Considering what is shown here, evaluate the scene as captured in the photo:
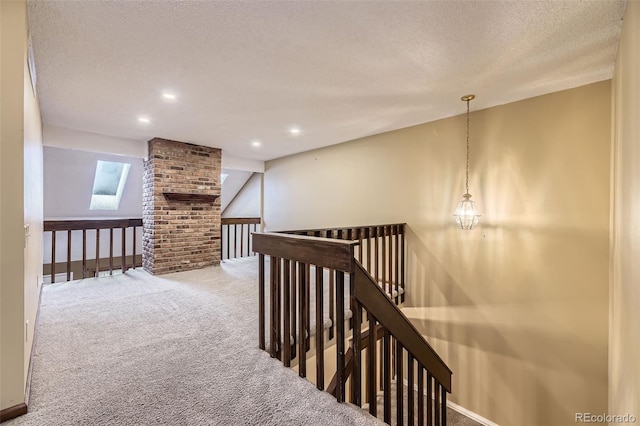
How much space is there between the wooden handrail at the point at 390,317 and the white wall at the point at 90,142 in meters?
4.82

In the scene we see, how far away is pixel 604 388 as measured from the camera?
2.66 m

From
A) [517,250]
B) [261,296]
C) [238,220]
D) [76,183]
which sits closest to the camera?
[261,296]

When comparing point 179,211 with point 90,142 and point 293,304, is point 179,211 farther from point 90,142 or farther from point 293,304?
point 293,304

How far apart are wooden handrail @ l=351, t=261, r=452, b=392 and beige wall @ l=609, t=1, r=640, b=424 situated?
1160 mm

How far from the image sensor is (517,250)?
10.2 feet

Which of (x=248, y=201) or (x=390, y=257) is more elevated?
(x=248, y=201)

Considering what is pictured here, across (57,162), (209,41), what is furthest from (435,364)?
(57,162)

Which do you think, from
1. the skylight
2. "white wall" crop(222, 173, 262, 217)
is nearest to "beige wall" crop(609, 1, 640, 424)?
"white wall" crop(222, 173, 262, 217)

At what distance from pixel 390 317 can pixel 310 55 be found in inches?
80.5

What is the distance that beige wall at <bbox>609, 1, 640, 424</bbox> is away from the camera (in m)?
1.47

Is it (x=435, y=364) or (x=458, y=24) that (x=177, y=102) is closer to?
(x=458, y=24)

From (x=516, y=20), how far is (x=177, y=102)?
10.4 ft

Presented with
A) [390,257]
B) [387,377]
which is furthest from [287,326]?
[390,257]

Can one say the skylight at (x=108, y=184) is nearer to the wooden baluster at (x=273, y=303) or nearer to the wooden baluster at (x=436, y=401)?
the wooden baluster at (x=273, y=303)
